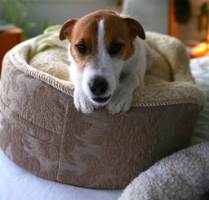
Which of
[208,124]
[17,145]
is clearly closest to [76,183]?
[17,145]

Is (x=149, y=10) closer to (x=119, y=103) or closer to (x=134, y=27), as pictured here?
(x=134, y=27)

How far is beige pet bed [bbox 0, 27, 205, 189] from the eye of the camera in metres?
1.09

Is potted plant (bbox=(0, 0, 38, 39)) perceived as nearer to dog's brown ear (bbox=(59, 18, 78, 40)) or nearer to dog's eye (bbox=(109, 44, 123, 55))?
dog's brown ear (bbox=(59, 18, 78, 40))

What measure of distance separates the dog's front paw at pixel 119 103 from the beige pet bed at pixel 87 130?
0.10 feet

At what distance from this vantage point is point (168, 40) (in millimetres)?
1959

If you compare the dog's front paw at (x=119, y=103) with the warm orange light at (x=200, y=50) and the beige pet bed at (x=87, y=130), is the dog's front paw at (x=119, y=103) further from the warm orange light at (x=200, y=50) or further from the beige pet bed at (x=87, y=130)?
the warm orange light at (x=200, y=50)

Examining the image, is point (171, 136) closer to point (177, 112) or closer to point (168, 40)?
point (177, 112)

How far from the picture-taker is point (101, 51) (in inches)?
42.2

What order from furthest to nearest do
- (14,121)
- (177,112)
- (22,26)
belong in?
(22,26) → (14,121) → (177,112)

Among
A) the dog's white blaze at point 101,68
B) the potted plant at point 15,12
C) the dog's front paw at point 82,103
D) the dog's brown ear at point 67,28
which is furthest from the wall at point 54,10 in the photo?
the dog's front paw at point 82,103

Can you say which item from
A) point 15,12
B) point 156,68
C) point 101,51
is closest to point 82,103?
point 101,51

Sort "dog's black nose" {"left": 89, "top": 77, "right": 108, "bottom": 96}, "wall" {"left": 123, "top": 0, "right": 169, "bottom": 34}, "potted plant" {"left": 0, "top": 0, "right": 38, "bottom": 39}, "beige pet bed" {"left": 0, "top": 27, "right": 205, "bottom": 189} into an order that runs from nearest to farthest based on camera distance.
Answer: "dog's black nose" {"left": 89, "top": 77, "right": 108, "bottom": 96} < "beige pet bed" {"left": 0, "top": 27, "right": 205, "bottom": 189} < "wall" {"left": 123, "top": 0, "right": 169, "bottom": 34} < "potted plant" {"left": 0, "top": 0, "right": 38, "bottom": 39}

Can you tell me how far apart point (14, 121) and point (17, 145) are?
0.11 m

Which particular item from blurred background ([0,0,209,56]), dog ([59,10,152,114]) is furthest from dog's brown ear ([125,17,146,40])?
blurred background ([0,0,209,56])
